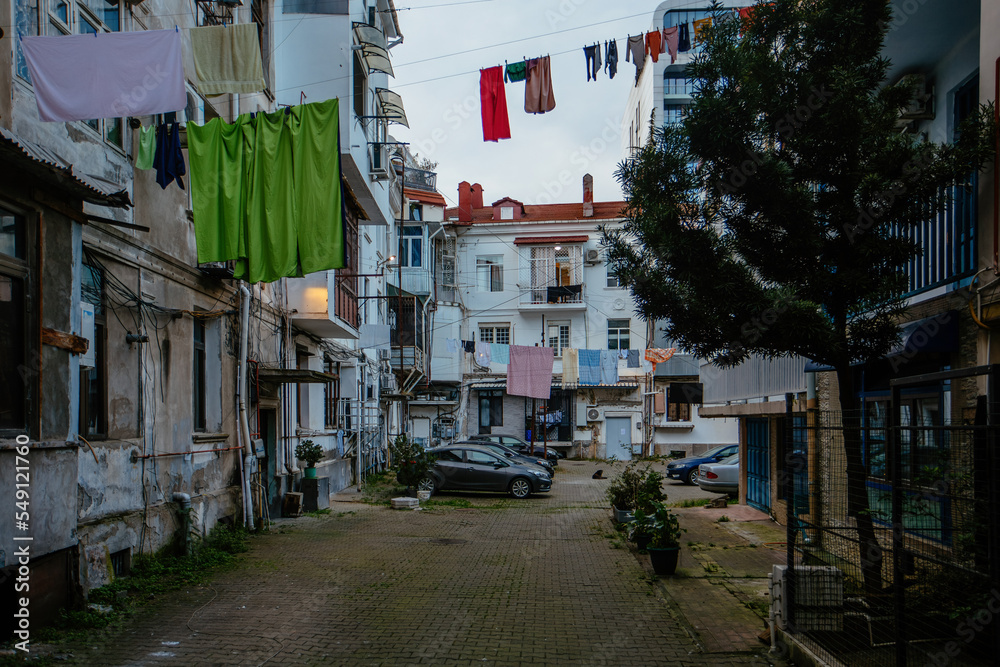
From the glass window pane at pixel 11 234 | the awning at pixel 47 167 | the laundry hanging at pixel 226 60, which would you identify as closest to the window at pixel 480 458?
the laundry hanging at pixel 226 60

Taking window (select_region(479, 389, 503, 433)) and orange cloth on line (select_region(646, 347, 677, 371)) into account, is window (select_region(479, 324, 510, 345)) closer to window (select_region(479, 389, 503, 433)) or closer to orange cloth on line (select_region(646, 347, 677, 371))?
window (select_region(479, 389, 503, 433))

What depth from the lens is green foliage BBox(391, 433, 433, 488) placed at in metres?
19.0

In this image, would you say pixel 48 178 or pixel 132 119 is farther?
pixel 132 119

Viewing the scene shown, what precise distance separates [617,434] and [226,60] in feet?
102

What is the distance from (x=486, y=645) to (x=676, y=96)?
38.2 meters

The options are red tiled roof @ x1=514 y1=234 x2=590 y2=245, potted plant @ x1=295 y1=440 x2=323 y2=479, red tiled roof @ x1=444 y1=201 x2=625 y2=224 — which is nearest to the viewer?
potted plant @ x1=295 y1=440 x2=323 y2=479

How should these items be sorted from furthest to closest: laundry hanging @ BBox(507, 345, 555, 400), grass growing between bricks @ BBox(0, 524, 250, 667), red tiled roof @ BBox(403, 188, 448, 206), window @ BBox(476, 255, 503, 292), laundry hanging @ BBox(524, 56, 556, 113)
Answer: window @ BBox(476, 255, 503, 292)
red tiled roof @ BBox(403, 188, 448, 206)
laundry hanging @ BBox(507, 345, 555, 400)
laundry hanging @ BBox(524, 56, 556, 113)
grass growing between bricks @ BBox(0, 524, 250, 667)

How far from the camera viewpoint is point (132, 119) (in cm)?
1005

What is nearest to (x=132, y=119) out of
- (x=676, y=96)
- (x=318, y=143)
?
(x=318, y=143)

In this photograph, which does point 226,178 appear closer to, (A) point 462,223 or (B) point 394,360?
(B) point 394,360

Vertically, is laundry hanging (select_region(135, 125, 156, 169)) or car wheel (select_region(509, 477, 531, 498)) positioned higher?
laundry hanging (select_region(135, 125, 156, 169))

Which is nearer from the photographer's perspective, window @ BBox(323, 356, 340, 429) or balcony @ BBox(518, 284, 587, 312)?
window @ BBox(323, 356, 340, 429)

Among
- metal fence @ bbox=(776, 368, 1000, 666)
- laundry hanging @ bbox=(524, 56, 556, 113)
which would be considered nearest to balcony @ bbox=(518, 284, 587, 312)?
laundry hanging @ bbox=(524, 56, 556, 113)

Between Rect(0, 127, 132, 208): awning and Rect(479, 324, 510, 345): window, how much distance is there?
33505 millimetres
